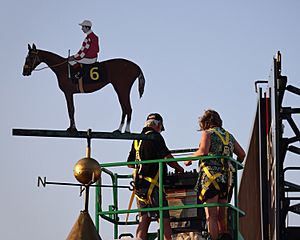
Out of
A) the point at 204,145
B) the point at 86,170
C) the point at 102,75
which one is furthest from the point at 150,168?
the point at 86,170

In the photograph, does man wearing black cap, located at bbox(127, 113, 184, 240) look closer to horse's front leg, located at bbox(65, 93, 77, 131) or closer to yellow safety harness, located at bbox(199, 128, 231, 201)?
yellow safety harness, located at bbox(199, 128, 231, 201)

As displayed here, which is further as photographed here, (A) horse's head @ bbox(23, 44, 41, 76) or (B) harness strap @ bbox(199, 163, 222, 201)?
(A) horse's head @ bbox(23, 44, 41, 76)

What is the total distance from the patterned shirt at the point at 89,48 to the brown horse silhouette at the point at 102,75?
225 mm

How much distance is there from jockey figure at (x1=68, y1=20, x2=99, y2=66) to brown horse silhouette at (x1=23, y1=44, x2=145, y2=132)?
198 millimetres

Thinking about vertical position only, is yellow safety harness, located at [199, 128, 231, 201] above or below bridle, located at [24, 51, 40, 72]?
below

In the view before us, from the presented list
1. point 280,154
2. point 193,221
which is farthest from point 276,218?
point 193,221

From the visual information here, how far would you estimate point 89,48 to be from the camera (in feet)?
61.5

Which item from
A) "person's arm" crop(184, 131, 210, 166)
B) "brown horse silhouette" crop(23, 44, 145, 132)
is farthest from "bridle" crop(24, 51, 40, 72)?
"person's arm" crop(184, 131, 210, 166)

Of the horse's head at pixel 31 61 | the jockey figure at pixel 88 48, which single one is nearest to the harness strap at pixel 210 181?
the jockey figure at pixel 88 48

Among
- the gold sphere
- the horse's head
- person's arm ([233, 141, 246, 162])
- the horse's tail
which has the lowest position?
the gold sphere

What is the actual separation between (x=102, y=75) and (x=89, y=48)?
0.44 meters

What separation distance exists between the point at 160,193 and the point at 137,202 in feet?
2.45

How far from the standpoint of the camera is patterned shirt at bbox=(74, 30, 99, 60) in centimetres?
1869

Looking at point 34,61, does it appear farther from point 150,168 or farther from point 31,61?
point 150,168
